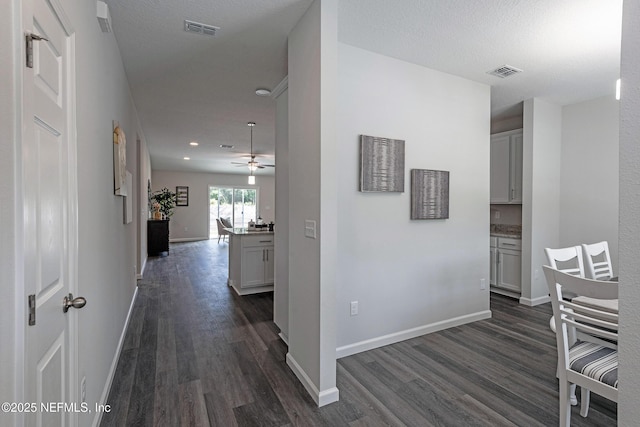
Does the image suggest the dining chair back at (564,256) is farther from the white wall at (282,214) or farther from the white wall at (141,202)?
the white wall at (141,202)

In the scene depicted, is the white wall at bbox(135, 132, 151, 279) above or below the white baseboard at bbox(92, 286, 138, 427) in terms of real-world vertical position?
above

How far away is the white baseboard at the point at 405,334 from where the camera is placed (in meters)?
2.58

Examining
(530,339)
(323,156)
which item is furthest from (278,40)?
(530,339)

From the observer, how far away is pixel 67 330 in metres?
1.30

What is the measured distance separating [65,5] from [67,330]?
1.43m

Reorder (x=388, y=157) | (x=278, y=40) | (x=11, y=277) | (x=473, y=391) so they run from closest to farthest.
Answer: (x=11, y=277)
(x=473, y=391)
(x=278, y=40)
(x=388, y=157)

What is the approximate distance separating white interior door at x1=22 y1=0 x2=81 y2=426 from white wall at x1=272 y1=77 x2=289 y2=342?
1.68m

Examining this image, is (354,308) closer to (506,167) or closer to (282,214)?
(282,214)

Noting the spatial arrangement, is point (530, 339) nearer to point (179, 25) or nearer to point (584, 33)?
point (584, 33)

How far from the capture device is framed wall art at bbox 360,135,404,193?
2.59 meters

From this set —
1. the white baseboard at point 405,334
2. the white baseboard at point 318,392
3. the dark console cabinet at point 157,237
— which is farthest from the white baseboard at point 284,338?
the dark console cabinet at point 157,237

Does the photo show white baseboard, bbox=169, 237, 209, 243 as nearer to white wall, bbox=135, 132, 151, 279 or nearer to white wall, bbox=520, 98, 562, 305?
white wall, bbox=135, 132, 151, 279

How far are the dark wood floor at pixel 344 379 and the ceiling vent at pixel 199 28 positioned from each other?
265 centimetres

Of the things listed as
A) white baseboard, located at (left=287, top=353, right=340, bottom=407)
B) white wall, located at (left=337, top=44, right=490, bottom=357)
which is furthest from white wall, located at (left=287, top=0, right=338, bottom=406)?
white wall, located at (left=337, top=44, right=490, bottom=357)
